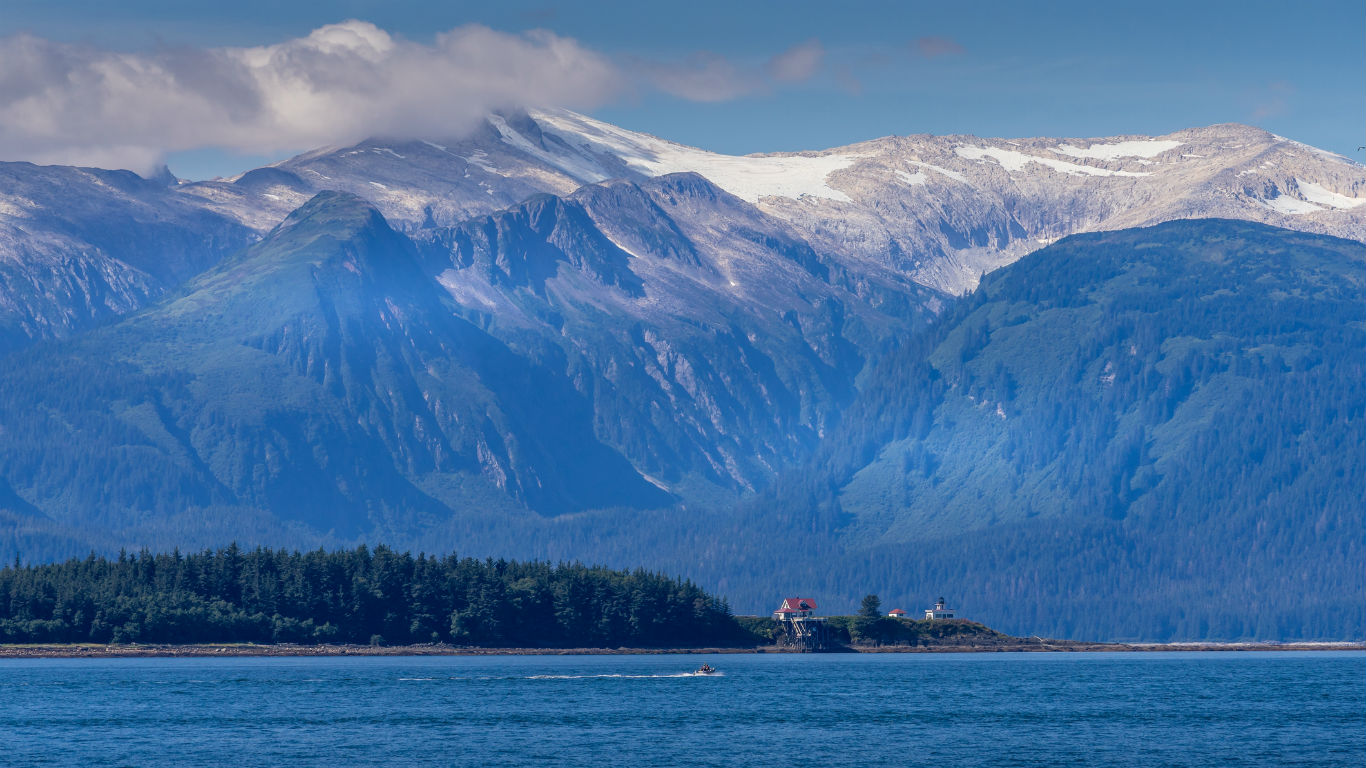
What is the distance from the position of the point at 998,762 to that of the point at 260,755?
67071mm

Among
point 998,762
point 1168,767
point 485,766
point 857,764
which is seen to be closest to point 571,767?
point 485,766

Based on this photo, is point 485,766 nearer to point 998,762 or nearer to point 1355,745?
point 998,762

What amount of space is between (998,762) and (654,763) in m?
31.2

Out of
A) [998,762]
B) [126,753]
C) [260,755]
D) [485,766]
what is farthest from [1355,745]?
[126,753]

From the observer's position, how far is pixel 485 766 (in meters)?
178

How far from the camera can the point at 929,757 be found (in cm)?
18638

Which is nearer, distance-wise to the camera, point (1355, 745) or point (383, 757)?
point (383, 757)

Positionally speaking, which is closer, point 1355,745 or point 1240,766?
point 1240,766

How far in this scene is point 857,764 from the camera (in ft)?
593

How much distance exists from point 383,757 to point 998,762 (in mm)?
55713

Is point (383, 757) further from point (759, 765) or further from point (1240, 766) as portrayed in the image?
point (1240, 766)

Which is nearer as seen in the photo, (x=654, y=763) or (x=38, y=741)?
(x=654, y=763)

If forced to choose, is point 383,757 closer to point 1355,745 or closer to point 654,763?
point 654,763

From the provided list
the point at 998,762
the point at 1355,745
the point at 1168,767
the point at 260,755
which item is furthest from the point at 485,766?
the point at 1355,745
